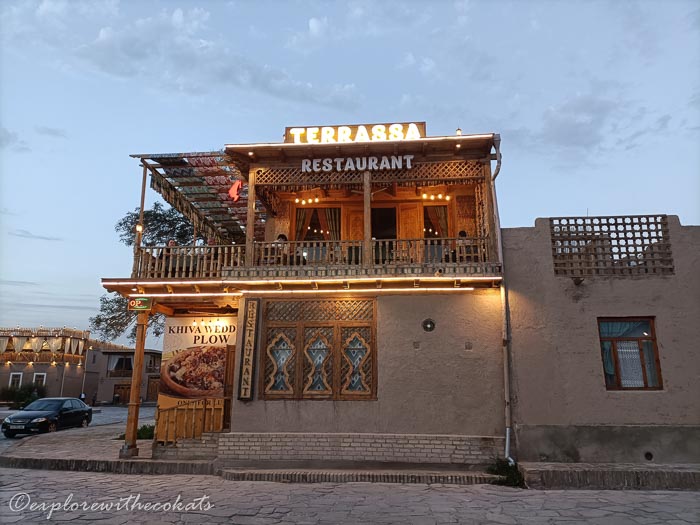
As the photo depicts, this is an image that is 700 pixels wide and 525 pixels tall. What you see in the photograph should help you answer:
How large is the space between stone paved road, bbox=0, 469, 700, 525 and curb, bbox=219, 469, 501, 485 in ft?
0.69

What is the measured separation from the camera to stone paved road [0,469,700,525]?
636 cm

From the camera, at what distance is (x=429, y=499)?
24.4 feet

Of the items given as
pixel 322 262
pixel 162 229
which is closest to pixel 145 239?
pixel 162 229

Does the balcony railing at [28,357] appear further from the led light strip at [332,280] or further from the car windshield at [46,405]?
the led light strip at [332,280]

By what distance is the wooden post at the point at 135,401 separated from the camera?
1045cm

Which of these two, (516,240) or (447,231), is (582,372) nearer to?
(516,240)

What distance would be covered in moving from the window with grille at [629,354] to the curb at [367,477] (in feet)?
10.3

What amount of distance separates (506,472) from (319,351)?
420 cm

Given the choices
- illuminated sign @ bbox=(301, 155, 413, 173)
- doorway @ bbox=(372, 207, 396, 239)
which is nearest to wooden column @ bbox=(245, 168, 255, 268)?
illuminated sign @ bbox=(301, 155, 413, 173)

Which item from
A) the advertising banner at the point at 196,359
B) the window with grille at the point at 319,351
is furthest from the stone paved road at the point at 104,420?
the window with grille at the point at 319,351

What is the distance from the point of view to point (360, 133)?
10977mm

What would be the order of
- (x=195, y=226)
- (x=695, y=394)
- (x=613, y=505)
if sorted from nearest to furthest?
(x=613, y=505), (x=695, y=394), (x=195, y=226)

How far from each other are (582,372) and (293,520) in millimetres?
6174

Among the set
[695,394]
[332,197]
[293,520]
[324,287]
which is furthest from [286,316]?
Result: [695,394]
